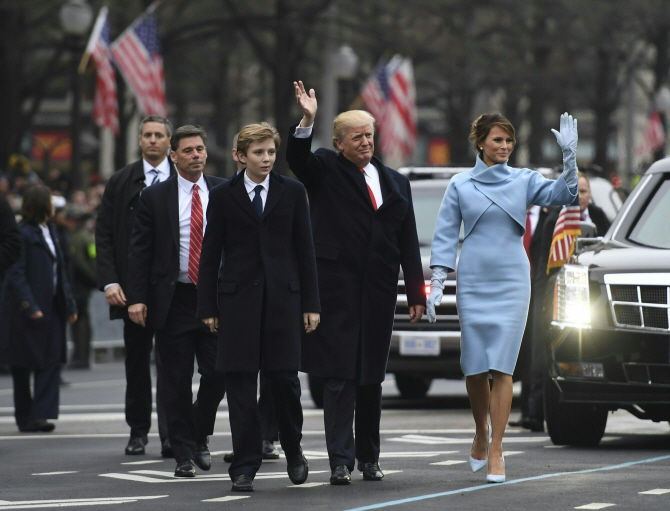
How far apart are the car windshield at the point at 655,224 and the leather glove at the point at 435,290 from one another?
2.04m

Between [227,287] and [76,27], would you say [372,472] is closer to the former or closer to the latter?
[227,287]

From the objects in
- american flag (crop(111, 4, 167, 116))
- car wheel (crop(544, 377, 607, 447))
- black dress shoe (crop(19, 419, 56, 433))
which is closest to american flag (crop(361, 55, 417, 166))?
american flag (crop(111, 4, 167, 116))

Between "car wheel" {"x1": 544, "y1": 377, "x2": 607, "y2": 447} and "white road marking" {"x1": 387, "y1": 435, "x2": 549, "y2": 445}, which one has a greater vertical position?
"car wheel" {"x1": 544, "y1": 377, "x2": 607, "y2": 447}

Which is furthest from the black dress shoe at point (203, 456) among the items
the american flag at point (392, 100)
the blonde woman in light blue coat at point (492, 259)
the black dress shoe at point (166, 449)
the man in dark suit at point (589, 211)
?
the american flag at point (392, 100)

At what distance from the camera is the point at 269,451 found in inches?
381

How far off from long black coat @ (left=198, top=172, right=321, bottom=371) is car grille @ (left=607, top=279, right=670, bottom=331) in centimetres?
209

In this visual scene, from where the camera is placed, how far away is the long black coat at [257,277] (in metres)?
8.05

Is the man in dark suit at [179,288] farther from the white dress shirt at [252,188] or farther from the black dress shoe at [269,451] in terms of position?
the white dress shirt at [252,188]

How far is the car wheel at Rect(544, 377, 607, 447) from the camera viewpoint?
32.5 feet

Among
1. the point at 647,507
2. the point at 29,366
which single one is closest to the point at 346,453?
the point at 647,507

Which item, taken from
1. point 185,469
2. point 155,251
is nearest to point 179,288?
point 155,251

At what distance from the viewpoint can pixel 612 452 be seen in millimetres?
9594

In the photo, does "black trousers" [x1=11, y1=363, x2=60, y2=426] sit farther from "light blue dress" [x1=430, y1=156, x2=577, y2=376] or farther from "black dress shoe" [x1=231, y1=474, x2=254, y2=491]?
"light blue dress" [x1=430, y1=156, x2=577, y2=376]

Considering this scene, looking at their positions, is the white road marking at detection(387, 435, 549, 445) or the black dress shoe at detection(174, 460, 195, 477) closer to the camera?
the black dress shoe at detection(174, 460, 195, 477)
